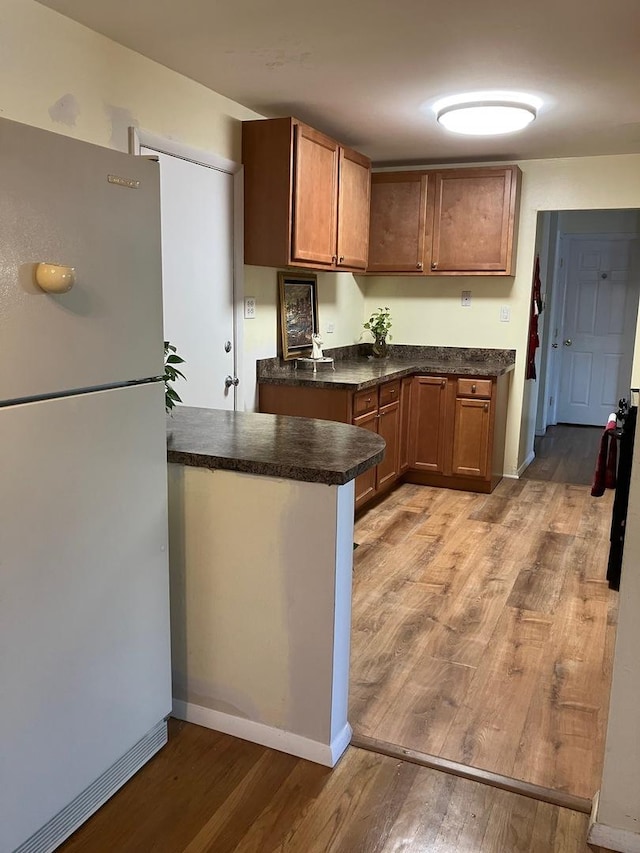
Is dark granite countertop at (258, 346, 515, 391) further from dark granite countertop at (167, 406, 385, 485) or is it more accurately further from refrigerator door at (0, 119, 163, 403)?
refrigerator door at (0, 119, 163, 403)

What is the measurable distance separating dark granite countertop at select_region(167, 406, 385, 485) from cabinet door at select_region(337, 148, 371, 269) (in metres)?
2.07

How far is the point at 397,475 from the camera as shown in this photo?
482 cm

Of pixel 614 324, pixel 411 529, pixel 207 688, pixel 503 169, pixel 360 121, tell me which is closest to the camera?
pixel 207 688

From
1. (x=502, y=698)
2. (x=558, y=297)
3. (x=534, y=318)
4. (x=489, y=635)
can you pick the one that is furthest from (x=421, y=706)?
(x=558, y=297)

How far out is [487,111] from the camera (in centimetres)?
340

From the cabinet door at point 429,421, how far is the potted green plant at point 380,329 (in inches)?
22.8

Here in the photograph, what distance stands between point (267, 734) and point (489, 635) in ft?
3.79

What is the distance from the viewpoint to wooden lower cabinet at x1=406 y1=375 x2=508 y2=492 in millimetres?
4758

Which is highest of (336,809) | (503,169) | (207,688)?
(503,169)

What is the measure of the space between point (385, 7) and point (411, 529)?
274 centimetres

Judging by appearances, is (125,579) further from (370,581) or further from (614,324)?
(614,324)

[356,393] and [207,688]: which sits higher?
[356,393]

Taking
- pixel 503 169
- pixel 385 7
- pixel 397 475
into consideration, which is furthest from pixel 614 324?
pixel 385 7

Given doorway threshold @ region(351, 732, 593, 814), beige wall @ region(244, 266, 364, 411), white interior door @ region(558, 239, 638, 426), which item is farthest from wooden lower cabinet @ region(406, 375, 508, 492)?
doorway threshold @ region(351, 732, 593, 814)
